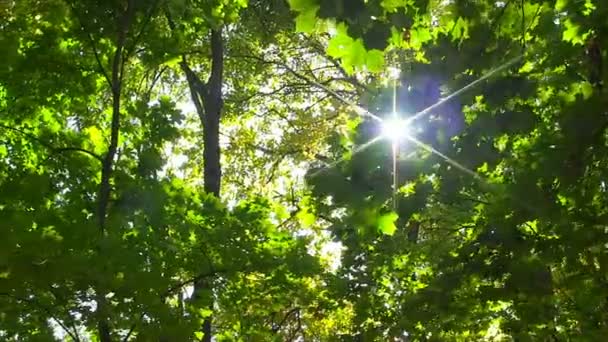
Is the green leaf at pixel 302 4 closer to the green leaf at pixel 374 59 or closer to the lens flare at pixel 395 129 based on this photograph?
the green leaf at pixel 374 59

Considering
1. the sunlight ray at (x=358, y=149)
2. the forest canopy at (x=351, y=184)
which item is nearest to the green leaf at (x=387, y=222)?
the forest canopy at (x=351, y=184)

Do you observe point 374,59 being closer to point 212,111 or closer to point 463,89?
point 463,89

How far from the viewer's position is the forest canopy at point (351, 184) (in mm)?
3693

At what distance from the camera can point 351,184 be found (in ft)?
11.2

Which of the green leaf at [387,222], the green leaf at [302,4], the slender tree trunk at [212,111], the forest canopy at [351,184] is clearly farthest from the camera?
the slender tree trunk at [212,111]

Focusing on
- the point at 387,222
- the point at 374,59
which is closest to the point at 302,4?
the point at 374,59

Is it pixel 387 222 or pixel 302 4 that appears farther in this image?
pixel 387 222

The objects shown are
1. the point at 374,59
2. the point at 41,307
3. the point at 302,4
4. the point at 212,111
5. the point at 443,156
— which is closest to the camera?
the point at 302,4

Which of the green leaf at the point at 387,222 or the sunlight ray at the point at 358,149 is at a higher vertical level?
the sunlight ray at the point at 358,149

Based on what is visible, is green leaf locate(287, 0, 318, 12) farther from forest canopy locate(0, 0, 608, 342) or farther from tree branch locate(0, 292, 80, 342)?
tree branch locate(0, 292, 80, 342)

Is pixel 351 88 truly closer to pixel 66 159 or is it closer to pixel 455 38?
pixel 66 159

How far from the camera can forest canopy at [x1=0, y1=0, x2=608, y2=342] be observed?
3693 millimetres

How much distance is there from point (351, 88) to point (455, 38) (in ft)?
45.1

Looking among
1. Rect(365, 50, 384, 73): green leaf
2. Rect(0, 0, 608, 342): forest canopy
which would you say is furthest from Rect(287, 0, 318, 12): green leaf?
Rect(365, 50, 384, 73): green leaf
